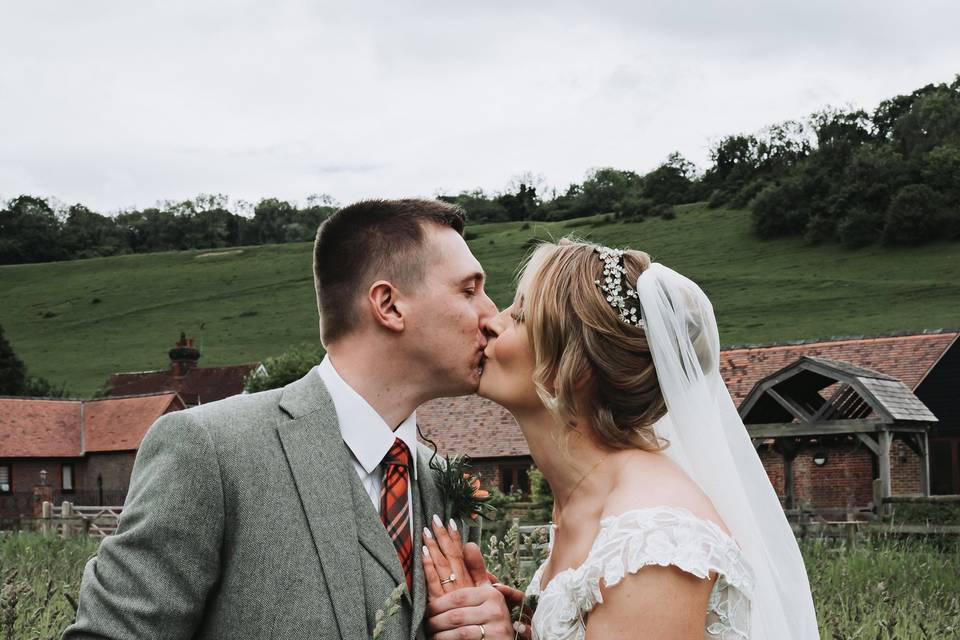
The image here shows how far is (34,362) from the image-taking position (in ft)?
257

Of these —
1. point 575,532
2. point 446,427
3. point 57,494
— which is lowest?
point 57,494

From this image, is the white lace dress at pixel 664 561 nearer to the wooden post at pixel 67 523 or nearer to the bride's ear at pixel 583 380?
the bride's ear at pixel 583 380

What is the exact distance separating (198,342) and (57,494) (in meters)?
29.7

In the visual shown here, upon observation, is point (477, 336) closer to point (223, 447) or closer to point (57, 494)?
point (223, 447)

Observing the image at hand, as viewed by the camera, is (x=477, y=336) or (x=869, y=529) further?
(x=869, y=529)

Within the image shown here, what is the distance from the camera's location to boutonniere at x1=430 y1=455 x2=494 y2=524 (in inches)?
150

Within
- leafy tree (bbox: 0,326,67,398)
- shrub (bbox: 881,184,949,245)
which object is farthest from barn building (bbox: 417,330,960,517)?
shrub (bbox: 881,184,949,245)

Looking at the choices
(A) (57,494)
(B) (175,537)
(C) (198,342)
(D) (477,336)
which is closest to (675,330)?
(D) (477,336)

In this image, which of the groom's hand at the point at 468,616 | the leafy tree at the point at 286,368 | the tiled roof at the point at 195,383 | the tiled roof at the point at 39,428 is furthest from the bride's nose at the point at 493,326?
the tiled roof at the point at 195,383

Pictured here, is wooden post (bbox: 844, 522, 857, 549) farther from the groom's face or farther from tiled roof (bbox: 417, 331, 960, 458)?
tiled roof (bbox: 417, 331, 960, 458)

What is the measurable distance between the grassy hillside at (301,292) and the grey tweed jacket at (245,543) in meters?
54.2

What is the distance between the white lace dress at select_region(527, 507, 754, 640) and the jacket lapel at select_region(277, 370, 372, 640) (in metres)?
0.76

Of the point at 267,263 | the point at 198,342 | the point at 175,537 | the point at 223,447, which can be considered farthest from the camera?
the point at 267,263

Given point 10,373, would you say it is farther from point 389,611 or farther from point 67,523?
point 389,611
